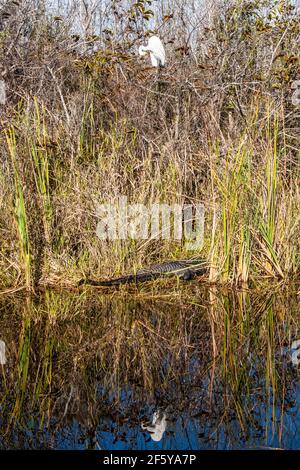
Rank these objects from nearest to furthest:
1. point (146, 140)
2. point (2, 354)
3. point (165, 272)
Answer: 1. point (2, 354)
2. point (165, 272)
3. point (146, 140)

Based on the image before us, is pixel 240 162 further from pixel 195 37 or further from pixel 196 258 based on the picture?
pixel 195 37

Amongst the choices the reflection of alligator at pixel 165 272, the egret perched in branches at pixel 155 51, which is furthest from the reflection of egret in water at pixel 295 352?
the egret perched in branches at pixel 155 51

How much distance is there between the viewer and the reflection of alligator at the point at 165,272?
5.56m

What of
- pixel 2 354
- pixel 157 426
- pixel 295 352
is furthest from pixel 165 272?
pixel 157 426

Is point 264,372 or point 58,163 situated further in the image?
point 58,163

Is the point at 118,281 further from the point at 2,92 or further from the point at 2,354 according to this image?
the point at 2,92

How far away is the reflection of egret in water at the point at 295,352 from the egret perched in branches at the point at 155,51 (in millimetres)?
4923

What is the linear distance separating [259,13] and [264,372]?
245 inches

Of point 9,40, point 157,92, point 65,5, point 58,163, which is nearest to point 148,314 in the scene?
point 58,163

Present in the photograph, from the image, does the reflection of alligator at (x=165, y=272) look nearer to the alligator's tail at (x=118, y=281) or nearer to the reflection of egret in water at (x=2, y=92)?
the alligator's tail at (x=118, y=281)

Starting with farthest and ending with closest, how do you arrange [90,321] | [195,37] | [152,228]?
[195,37], [152,228], [90,321]

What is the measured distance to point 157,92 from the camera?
779 cm

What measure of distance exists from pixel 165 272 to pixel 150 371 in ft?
7.17

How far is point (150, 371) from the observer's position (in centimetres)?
358
